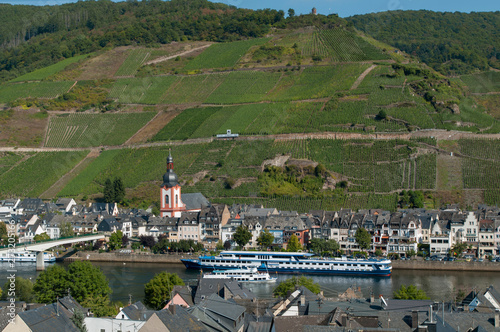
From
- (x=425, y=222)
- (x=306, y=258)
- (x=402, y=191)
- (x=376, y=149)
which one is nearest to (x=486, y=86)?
(x=376, y=149)

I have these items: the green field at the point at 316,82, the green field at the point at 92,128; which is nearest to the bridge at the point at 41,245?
the green field at the point at 92,128

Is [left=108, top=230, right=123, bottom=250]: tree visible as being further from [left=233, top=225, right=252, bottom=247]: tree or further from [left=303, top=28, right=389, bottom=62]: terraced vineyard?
[left=303, top=28, right=389, bottom=62]: terraced vineyard

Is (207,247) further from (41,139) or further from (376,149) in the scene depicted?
(41,139)

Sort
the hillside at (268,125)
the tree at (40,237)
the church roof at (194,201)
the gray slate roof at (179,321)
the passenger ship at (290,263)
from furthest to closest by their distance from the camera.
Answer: the hillside at (268,125) < the church roof at (194,201) < the tree at (40,237) < the passenger ship at (290,263) < the gray slate roof at (179,321)

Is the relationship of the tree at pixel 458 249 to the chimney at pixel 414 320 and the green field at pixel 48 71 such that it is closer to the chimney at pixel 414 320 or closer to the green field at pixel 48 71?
the chimney at pixel 414 320

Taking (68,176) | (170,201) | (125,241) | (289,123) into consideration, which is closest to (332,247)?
(125,241)
